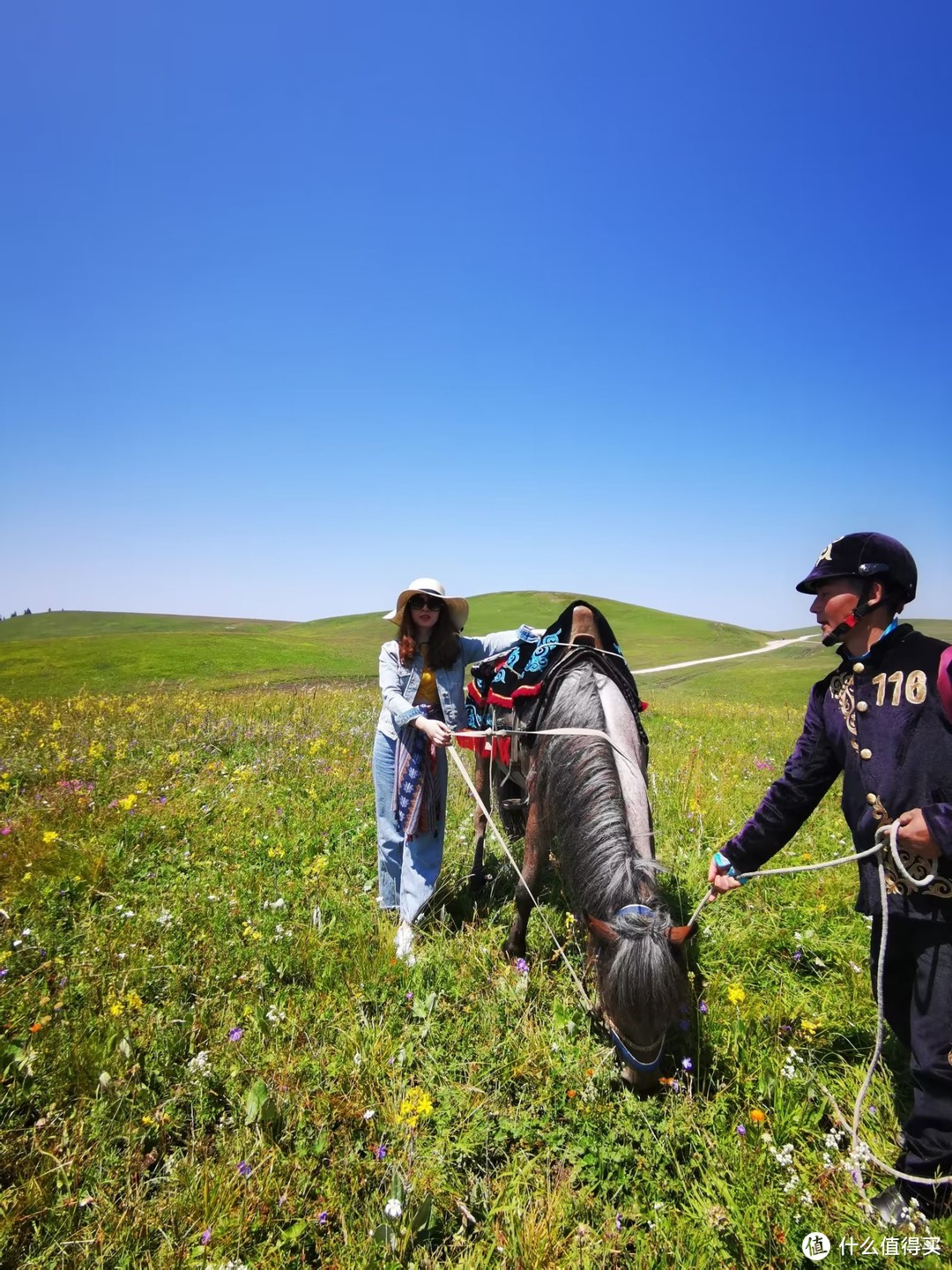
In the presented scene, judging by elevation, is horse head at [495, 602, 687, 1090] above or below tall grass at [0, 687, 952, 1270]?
above

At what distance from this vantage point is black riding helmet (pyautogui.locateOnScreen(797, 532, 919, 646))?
2.41 metres

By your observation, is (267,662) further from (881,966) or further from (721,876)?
(881,966)

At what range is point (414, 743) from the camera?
4.47m

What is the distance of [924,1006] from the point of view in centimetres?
227

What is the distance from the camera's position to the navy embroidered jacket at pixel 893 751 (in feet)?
7.30

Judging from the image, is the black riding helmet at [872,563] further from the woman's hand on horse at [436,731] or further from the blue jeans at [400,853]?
the blue jeans at [400,853]

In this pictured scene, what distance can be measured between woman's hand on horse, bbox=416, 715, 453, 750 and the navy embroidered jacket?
86.5 inches

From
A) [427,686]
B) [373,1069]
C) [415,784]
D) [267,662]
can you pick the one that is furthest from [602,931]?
[267,662]

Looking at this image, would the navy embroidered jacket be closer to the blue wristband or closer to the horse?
the blue wristband

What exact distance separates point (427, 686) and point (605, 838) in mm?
1953

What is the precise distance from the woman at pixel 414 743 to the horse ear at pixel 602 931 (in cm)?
179

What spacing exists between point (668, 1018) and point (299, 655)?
34.3 meters

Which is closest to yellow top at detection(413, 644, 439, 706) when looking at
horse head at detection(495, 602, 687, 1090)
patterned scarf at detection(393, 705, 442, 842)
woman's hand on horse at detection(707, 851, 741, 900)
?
patterned scarf at detection(393, 705, 442, 842)

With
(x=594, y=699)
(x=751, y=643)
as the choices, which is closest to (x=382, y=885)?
(x=594, y=699)
